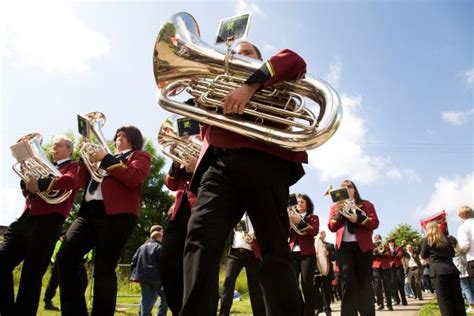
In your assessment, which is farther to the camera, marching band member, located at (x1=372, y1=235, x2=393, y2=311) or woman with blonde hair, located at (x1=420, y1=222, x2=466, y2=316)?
marching band member, located at (x1=372, y1=235, x2=393, y2=311)

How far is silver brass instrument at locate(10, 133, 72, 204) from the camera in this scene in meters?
5.03

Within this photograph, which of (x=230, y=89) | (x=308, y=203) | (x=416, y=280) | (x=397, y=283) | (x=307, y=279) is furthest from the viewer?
(x=416, y=280)

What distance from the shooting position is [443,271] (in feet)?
22.7

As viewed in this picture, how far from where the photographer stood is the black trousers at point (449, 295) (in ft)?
21.6

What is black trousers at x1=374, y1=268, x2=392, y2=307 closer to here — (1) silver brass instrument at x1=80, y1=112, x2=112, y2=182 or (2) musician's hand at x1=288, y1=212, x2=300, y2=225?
(2) musician's hand at x1=288, y1=212, x2=300, y2=225

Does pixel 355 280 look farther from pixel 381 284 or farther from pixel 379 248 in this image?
pixel 379 248

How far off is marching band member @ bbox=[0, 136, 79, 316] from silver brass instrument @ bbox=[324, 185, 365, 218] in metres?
3.76

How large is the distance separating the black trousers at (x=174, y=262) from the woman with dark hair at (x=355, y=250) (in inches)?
98.8

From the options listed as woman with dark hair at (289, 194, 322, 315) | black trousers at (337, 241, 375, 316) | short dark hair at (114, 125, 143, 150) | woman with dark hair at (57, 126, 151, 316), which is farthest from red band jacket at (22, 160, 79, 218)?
black trousers at (337, 241, 375, 316)

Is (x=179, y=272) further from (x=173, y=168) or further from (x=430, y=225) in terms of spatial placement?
(x=430, y=225)

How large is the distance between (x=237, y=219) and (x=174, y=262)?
1.91 metres

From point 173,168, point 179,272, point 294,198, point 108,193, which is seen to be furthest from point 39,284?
point 294,198

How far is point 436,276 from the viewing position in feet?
22.8

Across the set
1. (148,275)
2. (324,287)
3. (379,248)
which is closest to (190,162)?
(148,275)
